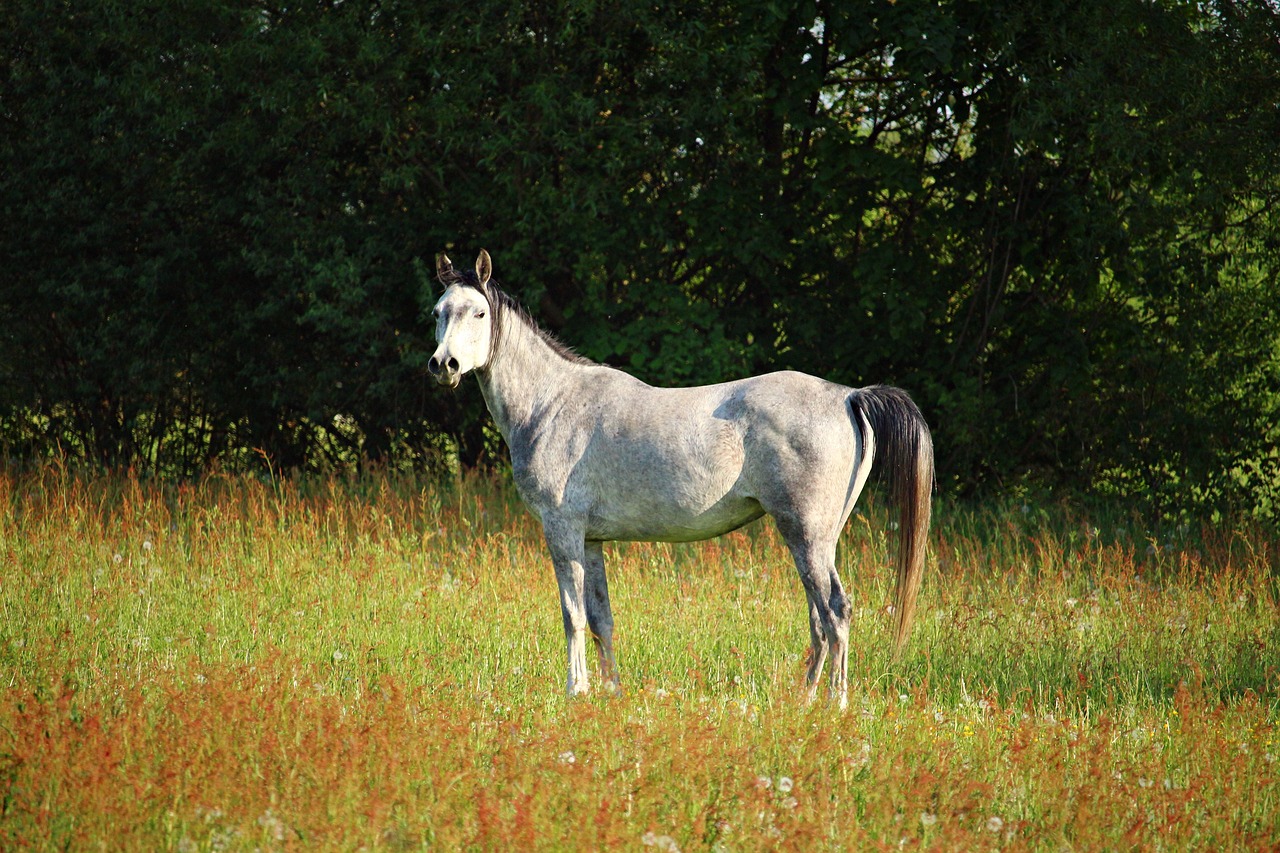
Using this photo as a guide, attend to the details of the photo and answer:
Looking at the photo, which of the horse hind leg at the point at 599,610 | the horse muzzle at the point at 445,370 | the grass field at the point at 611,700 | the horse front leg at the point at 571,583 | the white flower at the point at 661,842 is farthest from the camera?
the horse hind leg at the point at 599,610

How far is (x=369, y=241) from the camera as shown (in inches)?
486

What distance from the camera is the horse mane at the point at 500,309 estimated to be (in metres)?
5.76

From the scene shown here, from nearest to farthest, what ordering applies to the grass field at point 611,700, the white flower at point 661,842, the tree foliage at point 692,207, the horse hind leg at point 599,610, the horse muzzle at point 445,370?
the white flower at point 661,842, the grass field at point 611,700, the horse muzzle at point 445,370, the horse hind leg at point 599,610, the tree foliage at point 692,207

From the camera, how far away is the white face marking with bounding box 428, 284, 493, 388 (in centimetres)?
551

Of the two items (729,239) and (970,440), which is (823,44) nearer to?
(729,239)

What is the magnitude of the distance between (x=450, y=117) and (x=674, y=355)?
10.5 ft

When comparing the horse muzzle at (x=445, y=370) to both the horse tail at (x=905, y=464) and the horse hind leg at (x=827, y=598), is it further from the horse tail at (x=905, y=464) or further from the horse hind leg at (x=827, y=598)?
the horse tail at (x=905, y=464)

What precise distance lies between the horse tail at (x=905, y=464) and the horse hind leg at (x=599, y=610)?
1.45 m

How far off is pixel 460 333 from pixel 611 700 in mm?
1907

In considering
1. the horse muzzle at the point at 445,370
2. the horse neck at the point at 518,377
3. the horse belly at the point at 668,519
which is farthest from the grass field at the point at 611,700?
the horse muzzle at the point at 445,370

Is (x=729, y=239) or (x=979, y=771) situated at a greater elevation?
(x=729, y=239)

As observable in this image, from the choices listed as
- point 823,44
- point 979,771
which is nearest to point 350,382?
point 823,44

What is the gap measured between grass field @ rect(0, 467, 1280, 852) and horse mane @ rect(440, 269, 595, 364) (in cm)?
173


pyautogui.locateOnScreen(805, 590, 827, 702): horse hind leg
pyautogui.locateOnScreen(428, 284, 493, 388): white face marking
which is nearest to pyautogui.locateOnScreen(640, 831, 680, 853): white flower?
pyautogui.locateOnScreen(805, 590, 827, 702): horse hind leg
